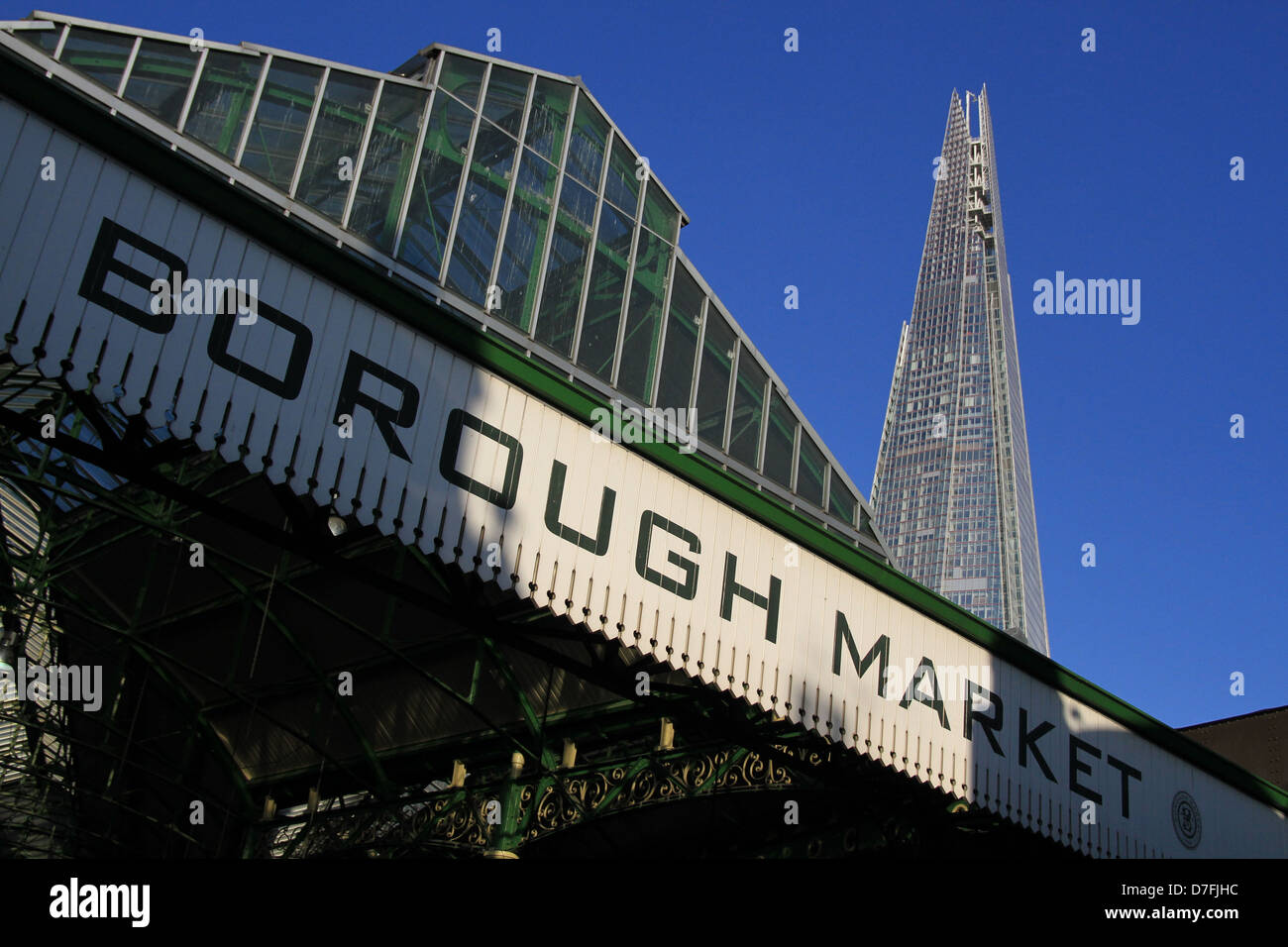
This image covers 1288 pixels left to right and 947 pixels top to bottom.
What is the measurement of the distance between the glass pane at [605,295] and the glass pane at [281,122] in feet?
16.9

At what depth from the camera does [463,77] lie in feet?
67.7

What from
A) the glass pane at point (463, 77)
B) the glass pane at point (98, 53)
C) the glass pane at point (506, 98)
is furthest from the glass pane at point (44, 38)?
the glass pane at point (506, 98)

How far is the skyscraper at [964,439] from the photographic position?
6348 inches

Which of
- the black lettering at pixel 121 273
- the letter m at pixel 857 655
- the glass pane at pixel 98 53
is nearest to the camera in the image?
the black lettering at pixel 121 273

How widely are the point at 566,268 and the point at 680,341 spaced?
2477 millimetres

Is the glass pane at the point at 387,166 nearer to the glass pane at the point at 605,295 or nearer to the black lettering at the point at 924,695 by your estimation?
the glass pane at the point at 605,295

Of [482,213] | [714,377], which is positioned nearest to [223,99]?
[482,213]

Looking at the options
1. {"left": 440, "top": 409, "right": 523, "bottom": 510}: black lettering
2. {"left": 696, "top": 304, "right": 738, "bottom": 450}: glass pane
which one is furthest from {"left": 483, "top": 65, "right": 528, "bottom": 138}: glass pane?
{"left": 440, "top": 409, "right": 523, "bottom": 510}: black lettering

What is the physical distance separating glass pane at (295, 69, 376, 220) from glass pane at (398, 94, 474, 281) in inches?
39.9

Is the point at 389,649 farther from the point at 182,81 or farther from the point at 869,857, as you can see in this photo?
the point at 182,81

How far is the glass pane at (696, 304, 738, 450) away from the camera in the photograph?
68.6 ft

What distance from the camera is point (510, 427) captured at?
9.59m

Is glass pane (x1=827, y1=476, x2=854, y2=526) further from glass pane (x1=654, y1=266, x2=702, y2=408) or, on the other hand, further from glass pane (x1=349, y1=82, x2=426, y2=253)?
glass pane (x1=349, y1=82, x2=426, y2=253)
